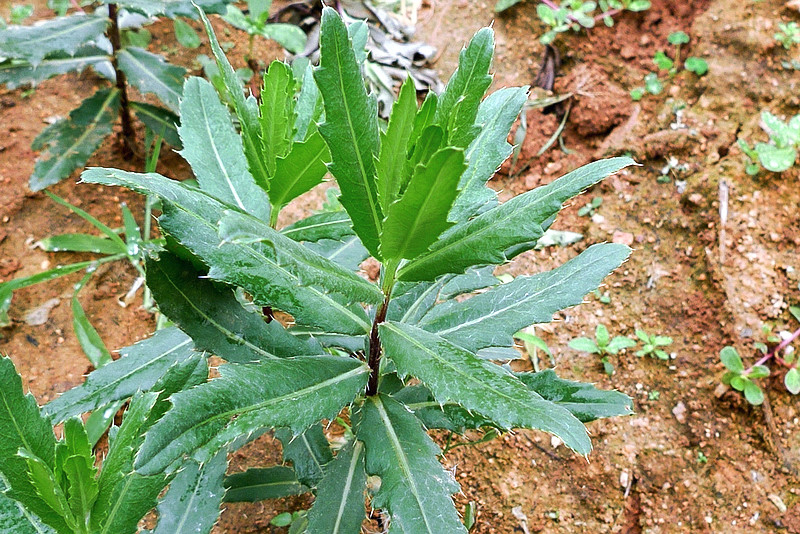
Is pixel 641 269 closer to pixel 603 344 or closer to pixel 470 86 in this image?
pixel 603 344

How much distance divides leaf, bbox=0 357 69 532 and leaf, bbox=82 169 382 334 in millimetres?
443

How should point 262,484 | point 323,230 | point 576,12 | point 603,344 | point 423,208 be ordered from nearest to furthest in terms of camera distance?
point 423,208 → point 323,230 → point 262,484 → point 603,344 → point 576,12

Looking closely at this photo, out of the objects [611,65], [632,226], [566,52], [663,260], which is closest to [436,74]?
[566,52]

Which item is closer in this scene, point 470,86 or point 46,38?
point 470,86

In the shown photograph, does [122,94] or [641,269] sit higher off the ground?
[122,94]

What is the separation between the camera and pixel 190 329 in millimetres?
1361

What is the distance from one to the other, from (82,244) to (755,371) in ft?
8.65

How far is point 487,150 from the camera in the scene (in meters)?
1.41

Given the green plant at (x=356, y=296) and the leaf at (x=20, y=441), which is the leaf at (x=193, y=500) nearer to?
the green plant at (x=356, y=296)

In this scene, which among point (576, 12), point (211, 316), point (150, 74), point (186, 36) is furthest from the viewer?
point (576, 12)

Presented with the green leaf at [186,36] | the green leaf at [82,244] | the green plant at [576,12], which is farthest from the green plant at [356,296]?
the green plant at [576,12]

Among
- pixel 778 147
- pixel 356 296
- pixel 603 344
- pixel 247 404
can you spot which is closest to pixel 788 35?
pixel 778 147

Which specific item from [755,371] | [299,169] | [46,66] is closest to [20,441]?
[299,169]

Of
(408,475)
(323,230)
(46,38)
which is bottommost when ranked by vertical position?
(408,475)
